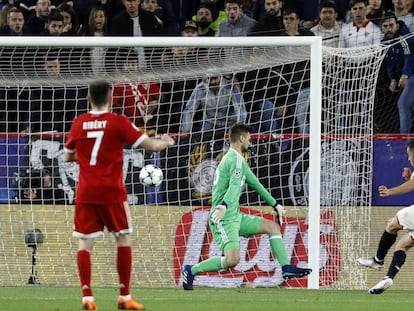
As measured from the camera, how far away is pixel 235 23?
62.2 feet

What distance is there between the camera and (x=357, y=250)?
16.7 m

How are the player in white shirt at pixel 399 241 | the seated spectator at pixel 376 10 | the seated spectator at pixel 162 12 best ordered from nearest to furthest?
the player in white shirt at pixel 399 241 → the seated spectator at pixel 376 10 → the seated spectator at pixel 162 12

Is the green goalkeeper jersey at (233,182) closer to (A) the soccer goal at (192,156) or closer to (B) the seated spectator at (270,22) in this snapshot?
(A) the soccer goal at (192,156)

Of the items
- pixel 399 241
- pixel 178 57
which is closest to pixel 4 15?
pixel 178 57

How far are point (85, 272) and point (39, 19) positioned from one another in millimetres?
9873

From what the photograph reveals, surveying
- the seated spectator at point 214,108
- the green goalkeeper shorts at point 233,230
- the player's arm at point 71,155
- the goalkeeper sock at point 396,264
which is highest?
the seated spectator at point 214,108

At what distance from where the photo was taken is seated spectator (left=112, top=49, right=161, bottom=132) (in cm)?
1669

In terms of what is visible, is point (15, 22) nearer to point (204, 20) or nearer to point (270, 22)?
point (204, 20)

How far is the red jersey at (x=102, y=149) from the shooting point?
10234 millimetres

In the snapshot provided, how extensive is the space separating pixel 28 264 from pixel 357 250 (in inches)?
185

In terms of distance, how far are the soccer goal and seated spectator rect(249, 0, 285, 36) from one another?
1.87 meters

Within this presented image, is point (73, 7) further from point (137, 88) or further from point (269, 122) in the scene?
point (269, 122)

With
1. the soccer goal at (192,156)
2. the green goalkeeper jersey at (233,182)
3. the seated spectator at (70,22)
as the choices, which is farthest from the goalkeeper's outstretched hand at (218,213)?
the seated spectator at (70,22)

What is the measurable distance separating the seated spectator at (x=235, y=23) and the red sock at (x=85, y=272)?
914cm
